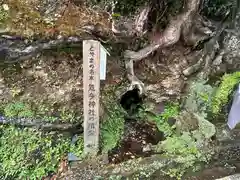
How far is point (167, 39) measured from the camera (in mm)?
4137

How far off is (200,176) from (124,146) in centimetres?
105

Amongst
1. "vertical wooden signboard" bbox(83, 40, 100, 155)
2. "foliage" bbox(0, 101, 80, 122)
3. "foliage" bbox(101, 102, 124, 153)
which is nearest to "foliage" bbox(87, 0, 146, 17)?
"vertical wooden signboard" bbox(83, 40, 100, 155)

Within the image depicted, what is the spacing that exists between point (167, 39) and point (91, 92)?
1632mm

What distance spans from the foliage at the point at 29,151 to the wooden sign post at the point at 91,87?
0.30 meters

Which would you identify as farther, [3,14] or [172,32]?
[172,32]

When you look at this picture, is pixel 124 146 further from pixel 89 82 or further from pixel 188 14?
pixel 188 14

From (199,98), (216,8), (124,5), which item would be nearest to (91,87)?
(124,5)

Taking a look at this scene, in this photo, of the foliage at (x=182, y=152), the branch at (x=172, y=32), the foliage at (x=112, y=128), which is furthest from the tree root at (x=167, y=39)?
the foliage at (x=182, y=152)

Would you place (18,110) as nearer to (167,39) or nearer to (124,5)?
(124,5)

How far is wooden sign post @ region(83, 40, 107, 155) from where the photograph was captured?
2920 millimetres

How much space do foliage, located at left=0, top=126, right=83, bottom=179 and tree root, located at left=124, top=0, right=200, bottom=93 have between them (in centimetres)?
121

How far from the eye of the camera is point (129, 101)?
426 centimetres

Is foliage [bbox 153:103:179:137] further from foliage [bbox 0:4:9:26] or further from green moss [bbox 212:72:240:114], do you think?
foliage [bbox 0:4:9:26]

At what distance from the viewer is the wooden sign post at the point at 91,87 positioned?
115 inches
